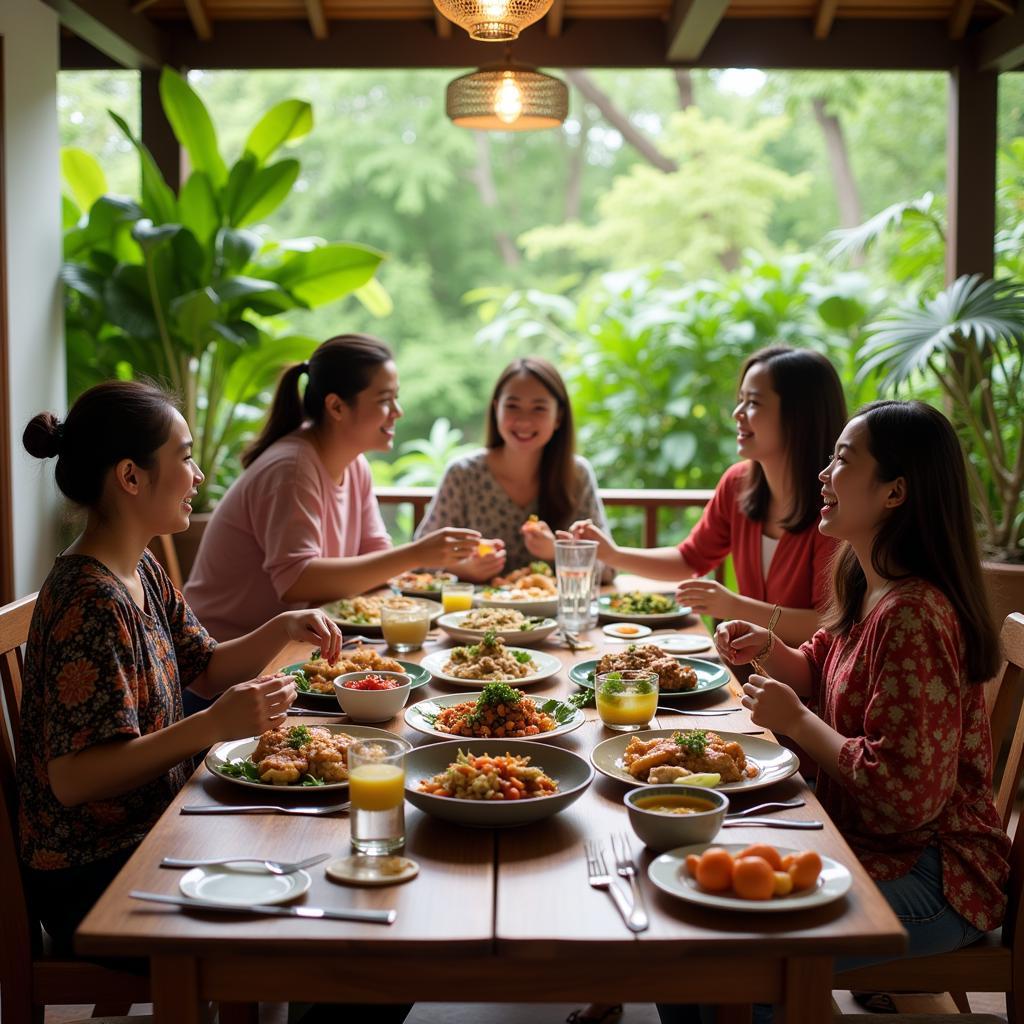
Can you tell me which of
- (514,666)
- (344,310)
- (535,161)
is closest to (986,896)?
(514,666)

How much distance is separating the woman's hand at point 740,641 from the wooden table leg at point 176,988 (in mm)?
1115

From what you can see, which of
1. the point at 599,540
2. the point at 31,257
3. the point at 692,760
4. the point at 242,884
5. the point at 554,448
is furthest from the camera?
the point at 31,257

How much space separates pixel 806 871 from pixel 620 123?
10.5 metres

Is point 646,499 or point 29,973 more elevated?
point 646,499

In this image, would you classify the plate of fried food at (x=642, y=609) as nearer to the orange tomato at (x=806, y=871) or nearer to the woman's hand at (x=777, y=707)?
the woman's hand at (x=777, y=707)

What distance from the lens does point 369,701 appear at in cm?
191

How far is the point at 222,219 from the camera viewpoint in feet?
15.1

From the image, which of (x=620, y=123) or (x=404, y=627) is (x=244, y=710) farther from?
(x=620, y=123)

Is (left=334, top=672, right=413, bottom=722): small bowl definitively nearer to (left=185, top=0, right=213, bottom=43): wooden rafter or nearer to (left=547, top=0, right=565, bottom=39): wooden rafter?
(left=547, top=0, right=565, bottom=39): wooden rafter

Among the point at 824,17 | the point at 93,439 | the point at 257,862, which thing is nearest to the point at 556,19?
the point at 824,17

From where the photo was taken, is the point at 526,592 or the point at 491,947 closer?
the point at 491,947

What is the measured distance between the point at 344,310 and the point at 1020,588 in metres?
8.63

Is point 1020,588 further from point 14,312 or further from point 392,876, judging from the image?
point 14,312

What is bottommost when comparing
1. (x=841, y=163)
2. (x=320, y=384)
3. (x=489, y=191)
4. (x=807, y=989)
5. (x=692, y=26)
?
(x=807, y=989)
